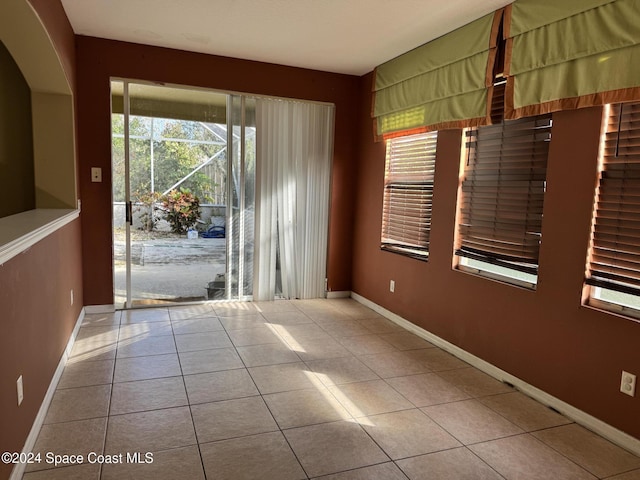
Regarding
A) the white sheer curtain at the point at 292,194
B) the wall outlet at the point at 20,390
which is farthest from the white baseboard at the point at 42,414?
the white sheer curtain at the point at 292,194

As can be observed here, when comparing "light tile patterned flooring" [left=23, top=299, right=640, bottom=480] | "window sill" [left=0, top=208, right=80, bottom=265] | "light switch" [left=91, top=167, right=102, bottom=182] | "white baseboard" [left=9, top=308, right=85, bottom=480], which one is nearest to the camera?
"window sill" [left=0, top=208, right=80, bottom=265]

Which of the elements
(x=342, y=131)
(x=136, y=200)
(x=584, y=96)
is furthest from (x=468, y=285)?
(x=136, y=200)

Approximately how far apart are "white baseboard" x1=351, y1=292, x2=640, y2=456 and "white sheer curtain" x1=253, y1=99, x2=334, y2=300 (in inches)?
52.1

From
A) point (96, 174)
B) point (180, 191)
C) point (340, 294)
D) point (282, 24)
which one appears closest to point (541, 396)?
point (340, 294)

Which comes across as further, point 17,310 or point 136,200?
point 136,200

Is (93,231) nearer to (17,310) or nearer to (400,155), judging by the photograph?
(17,310)

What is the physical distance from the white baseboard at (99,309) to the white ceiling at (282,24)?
2.44 meters

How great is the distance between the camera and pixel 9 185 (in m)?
3.20

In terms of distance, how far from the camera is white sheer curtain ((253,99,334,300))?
4555mm

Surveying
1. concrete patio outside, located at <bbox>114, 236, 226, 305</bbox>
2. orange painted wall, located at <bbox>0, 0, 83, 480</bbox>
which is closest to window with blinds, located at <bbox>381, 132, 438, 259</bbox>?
concrete patio outside, located at <bbox>114, 236, 226, 305</bbox>

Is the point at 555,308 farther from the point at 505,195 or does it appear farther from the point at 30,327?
the point at 30,327

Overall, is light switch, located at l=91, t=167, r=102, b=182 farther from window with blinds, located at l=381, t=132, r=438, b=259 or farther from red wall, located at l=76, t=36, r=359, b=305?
window with blinds, located at l=381, t=132, r=438, b=259

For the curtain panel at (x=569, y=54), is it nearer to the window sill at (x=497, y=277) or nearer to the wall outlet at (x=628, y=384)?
the window sill at (x=497, y=277)

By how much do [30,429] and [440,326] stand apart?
2818mm
